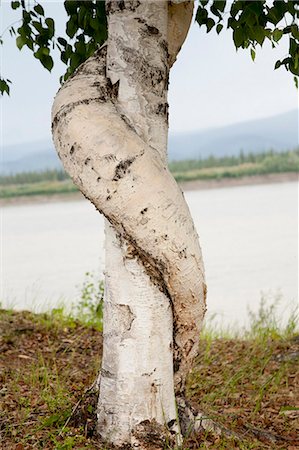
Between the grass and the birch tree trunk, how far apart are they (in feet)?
0.94

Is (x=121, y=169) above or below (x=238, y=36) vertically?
below

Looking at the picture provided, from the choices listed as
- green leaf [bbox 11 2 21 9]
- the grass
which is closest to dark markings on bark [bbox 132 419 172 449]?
the grass

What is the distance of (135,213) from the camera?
277 centimetres

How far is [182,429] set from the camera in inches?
124

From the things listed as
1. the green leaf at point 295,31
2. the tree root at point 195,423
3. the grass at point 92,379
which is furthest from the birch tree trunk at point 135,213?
the green leaf at point 295,31

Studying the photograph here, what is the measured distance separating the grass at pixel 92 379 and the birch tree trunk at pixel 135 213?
11.3 inches

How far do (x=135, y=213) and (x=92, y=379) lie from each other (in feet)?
4.95

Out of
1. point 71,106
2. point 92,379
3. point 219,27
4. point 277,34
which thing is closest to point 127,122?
point 71,106

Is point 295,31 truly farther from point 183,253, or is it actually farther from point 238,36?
point 183,253

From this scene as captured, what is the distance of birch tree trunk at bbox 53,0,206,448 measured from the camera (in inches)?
110

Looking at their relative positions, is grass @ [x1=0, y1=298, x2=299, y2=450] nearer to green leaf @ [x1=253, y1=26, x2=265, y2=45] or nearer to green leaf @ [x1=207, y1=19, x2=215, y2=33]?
green leaf @ [x1=253, y1=26, x2=265, y2=45]

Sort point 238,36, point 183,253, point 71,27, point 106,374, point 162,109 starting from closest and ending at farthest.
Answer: point 183,253, point 106,374, point 162,109, point 238,36, point 71,27

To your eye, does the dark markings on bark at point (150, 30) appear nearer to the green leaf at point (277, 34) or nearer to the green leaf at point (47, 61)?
the green leaf at point (277, 34)

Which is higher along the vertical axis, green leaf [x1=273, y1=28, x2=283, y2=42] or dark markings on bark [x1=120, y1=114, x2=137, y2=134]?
green leaf [x1=273, y1=28, x2=283, y2=42]
